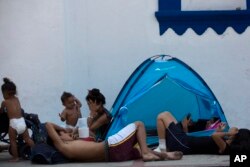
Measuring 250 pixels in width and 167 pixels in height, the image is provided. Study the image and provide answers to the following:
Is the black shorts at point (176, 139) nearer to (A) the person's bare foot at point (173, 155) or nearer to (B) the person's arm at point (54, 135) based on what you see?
(A) the person's bare foot at point (173, 155)

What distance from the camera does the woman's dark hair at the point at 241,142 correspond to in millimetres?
8125

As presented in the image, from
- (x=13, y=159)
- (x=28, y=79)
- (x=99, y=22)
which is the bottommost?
(x=13, y=159)

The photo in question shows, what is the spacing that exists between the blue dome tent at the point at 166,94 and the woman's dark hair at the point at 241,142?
171 centimetres

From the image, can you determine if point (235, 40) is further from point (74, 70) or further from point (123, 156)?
point (123, 156)

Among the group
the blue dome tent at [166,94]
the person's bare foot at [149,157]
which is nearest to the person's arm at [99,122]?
the blue dome tent at [166,94]

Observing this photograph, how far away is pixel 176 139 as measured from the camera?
353 inches

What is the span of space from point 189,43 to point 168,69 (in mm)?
1173

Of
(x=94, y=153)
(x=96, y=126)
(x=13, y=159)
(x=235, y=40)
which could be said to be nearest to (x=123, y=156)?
(x=94, y=153)

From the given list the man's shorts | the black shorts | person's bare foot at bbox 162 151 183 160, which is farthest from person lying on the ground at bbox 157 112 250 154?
the man's shorts

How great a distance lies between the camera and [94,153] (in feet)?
28.3

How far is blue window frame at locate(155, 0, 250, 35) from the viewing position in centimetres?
1135

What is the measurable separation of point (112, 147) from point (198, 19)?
369 cm

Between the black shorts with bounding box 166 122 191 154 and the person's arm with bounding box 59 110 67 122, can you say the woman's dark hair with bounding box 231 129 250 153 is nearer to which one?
the black shorts with bounding box 166 122 191 154

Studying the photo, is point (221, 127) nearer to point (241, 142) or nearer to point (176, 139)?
point (176, 139)
